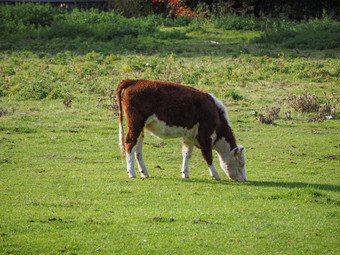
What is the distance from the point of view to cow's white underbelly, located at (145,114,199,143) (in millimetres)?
11170

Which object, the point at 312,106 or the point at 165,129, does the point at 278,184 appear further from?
the point at 312,106

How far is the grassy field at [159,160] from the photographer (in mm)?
7816

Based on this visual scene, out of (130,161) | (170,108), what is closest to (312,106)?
(170,108)

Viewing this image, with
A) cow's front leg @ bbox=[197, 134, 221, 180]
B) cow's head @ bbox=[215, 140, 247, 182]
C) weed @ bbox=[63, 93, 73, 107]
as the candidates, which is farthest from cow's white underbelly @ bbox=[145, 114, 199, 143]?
weed @ bbox=[63, 93, 73, 107]

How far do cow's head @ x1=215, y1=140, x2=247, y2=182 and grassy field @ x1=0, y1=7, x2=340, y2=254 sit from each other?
0.49 metres

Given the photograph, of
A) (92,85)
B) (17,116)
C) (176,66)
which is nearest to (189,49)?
(176,66)

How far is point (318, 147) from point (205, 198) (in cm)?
619

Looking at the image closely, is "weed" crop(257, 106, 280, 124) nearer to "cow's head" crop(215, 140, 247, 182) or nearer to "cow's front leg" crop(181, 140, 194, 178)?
"cow's head" crop(215, 140, 247, 182)

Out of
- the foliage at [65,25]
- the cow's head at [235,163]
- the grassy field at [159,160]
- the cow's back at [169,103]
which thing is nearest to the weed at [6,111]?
the grassy field at [159,160]

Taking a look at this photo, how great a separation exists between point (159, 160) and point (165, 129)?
7.66 feet

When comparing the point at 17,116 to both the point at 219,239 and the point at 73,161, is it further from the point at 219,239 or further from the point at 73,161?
the point at 219,239

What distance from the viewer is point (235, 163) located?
11664 mm

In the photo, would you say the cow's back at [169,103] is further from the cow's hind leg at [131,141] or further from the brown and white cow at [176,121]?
the cow's hind leg at [131,141]

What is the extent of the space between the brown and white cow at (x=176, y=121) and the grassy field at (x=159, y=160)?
0.58m
